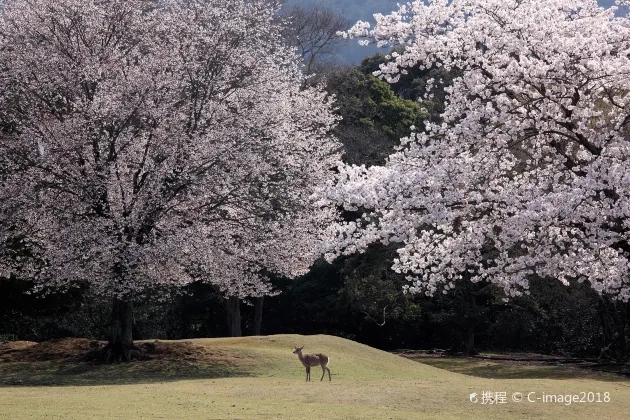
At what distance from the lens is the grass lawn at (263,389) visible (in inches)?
602

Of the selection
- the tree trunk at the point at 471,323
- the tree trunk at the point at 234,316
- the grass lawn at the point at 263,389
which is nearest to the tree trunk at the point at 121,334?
the grass lawn at the point at 263,389

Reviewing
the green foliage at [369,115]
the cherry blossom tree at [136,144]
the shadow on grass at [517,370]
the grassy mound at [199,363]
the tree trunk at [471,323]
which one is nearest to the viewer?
the cherry blossom tree at [136,144]

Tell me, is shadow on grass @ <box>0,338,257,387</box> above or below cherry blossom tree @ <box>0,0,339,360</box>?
below

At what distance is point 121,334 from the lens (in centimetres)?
2616

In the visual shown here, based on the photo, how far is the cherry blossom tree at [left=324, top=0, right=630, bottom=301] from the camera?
13164 mm

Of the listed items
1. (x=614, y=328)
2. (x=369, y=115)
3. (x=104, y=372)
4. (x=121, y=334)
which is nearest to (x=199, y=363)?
(x=121, y=334)

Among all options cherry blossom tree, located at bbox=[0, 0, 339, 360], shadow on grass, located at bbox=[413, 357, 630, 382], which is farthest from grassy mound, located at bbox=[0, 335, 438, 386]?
shadow on grass, located at bbox=[413, 357, 630, 382]

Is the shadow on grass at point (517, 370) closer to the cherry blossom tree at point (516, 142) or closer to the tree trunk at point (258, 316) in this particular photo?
the tree trunk at point (258, 316)

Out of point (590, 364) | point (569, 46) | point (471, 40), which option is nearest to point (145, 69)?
point (471, 40)

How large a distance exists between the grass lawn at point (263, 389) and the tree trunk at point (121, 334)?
1021 millimetres

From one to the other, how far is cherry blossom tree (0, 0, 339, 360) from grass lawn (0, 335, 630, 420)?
2.43 meters

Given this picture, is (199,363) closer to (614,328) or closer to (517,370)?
(517,370)

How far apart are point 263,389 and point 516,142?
8.65 metres

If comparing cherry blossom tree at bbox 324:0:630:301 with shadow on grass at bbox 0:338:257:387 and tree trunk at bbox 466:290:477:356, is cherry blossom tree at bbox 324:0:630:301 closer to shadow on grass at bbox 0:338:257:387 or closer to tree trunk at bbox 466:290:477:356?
shadow on grass at bbox 0:338:257:387
